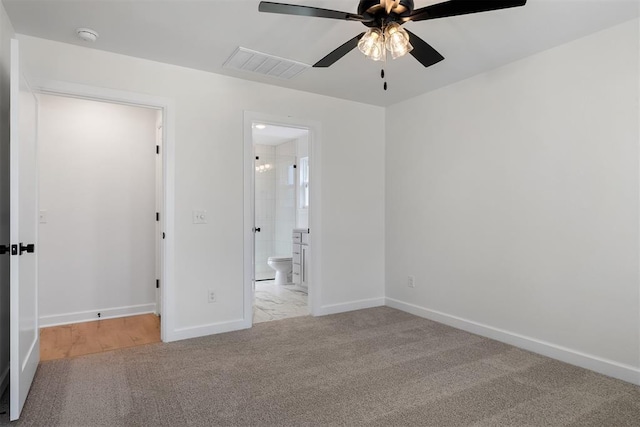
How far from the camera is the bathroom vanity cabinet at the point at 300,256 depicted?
5.30 meters

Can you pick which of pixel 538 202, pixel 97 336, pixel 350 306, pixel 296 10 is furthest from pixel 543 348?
pixel 97 336

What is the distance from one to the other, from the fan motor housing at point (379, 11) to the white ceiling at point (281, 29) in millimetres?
438

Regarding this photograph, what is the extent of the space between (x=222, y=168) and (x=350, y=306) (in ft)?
6.87

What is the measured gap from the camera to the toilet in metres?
5.88

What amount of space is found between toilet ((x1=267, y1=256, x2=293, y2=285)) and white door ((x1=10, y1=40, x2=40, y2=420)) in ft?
11.7

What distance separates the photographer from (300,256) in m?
5.41

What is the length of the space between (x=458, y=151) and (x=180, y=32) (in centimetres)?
265

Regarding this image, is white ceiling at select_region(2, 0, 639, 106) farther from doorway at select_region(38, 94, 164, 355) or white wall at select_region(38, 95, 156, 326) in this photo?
white wall at select_region(38, 95, 156, 326)

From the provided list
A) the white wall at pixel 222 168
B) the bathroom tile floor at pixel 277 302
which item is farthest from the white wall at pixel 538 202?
the bathroom tile floor at pixel 277 302

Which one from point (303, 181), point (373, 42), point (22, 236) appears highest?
point (373, 42)

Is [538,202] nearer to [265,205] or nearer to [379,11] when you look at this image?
[379,11]

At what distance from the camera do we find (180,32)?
2.65 metres

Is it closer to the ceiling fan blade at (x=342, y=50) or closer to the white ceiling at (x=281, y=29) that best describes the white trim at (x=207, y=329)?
the white ceiling at (x=281, y=29)

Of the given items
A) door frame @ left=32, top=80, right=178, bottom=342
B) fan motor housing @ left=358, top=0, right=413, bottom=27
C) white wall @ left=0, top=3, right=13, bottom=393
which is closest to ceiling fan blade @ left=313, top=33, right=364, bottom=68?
fan motor housing @ left=358, top=0, right=413, bottom=27
